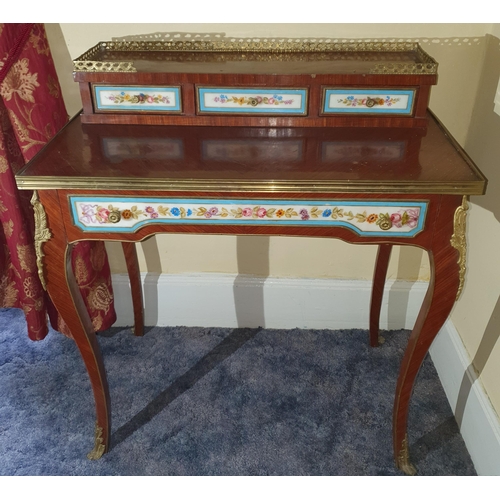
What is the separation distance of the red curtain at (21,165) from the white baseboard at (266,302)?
16cm

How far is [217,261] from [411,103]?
0.97m

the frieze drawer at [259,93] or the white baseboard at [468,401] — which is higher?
the frieze drawer at [259,93]

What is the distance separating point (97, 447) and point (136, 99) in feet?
3.55

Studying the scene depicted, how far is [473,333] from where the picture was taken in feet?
5.88

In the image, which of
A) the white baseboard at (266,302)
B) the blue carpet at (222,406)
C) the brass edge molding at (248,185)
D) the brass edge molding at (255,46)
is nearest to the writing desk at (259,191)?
the brass edge molding at (248,185)

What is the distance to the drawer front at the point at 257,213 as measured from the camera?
1253mm

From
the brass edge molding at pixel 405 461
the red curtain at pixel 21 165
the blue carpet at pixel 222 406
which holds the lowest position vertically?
the blue carpet at pixel 222 406

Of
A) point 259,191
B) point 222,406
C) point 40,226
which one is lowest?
point 222,406

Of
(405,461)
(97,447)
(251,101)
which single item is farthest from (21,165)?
(405,461)

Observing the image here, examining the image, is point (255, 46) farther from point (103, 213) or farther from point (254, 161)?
point (103, 213)

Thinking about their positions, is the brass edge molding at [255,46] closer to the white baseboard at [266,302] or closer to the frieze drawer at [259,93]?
the frieze drawer at [259,93]

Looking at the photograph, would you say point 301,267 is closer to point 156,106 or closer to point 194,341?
point 194,341

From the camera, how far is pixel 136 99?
1499mm

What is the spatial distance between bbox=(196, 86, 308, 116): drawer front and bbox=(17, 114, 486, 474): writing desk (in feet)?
0.28
